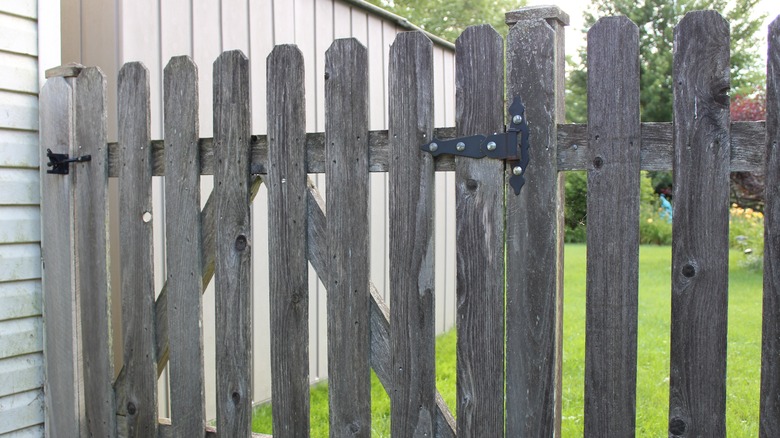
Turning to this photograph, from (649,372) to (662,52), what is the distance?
23187 mm

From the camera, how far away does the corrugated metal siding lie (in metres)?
3.01

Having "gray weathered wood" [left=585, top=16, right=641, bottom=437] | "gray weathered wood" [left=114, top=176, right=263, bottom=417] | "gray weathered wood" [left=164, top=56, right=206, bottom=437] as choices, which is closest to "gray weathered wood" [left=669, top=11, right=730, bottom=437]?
"gray weathered wood" [left=585, top=16, right=641, bottom=437]

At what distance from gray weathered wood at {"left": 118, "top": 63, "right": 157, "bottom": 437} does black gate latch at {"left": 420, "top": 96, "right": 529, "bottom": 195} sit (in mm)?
1329

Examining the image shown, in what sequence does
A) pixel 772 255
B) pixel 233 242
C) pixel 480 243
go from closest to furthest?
pixel 772 255 < pixel 480 243 < pixel 233 242

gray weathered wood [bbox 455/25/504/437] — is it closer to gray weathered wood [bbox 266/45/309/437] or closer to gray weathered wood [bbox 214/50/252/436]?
gray weathered wood [bbox 266/45/309/437]

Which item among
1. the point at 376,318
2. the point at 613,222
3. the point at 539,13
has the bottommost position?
the point at 376,318

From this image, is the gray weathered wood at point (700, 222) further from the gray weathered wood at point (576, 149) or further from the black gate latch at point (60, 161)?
the black gate latch at point (60, 161)

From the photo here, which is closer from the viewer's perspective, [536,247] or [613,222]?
[613,222]

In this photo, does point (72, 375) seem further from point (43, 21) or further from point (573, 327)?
point (573, 327)

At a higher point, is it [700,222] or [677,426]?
[700,222]

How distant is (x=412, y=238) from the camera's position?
7.68ft

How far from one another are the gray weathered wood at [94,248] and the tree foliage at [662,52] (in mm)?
23569

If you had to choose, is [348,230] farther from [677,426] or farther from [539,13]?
[677,426]

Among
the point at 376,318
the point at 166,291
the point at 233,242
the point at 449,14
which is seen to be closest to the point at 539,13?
the point at 376,318
